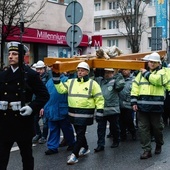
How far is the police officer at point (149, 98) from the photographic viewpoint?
7132mm

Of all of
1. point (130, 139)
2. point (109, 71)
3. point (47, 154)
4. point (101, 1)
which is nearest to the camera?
point (47, 154)

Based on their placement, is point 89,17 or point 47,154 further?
point 89,17

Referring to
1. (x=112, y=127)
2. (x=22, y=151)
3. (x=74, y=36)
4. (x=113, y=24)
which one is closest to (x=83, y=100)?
(x=112, y=127)

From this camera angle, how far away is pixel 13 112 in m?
4.99

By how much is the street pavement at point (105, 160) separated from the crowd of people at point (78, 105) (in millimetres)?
156

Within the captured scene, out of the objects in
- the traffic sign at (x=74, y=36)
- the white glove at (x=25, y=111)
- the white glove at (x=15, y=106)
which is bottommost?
the white glove at (x=25, y=111)

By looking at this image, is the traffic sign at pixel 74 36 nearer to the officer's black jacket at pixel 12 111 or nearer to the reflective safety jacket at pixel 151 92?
the reflective safety jacket at pixel 151 92

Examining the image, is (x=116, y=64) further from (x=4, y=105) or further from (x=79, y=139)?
(x=4, y=105)

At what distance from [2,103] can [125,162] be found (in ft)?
9.99

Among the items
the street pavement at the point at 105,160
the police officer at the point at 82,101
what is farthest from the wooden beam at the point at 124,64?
the street pavement at the point at 105,160

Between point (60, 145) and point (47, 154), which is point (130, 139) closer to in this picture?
point (60, 145)

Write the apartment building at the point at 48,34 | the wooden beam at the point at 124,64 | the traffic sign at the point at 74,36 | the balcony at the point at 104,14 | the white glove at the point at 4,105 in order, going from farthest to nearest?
the balcony at the point at 104,14
the apartment building at the point at 48,34
the traffic sign at the point at 74,36
the wooden beam at the point at 124,64
the white glove at the point at 4,105

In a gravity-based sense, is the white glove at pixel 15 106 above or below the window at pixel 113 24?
below

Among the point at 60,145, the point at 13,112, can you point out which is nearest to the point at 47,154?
the point at 60,145
